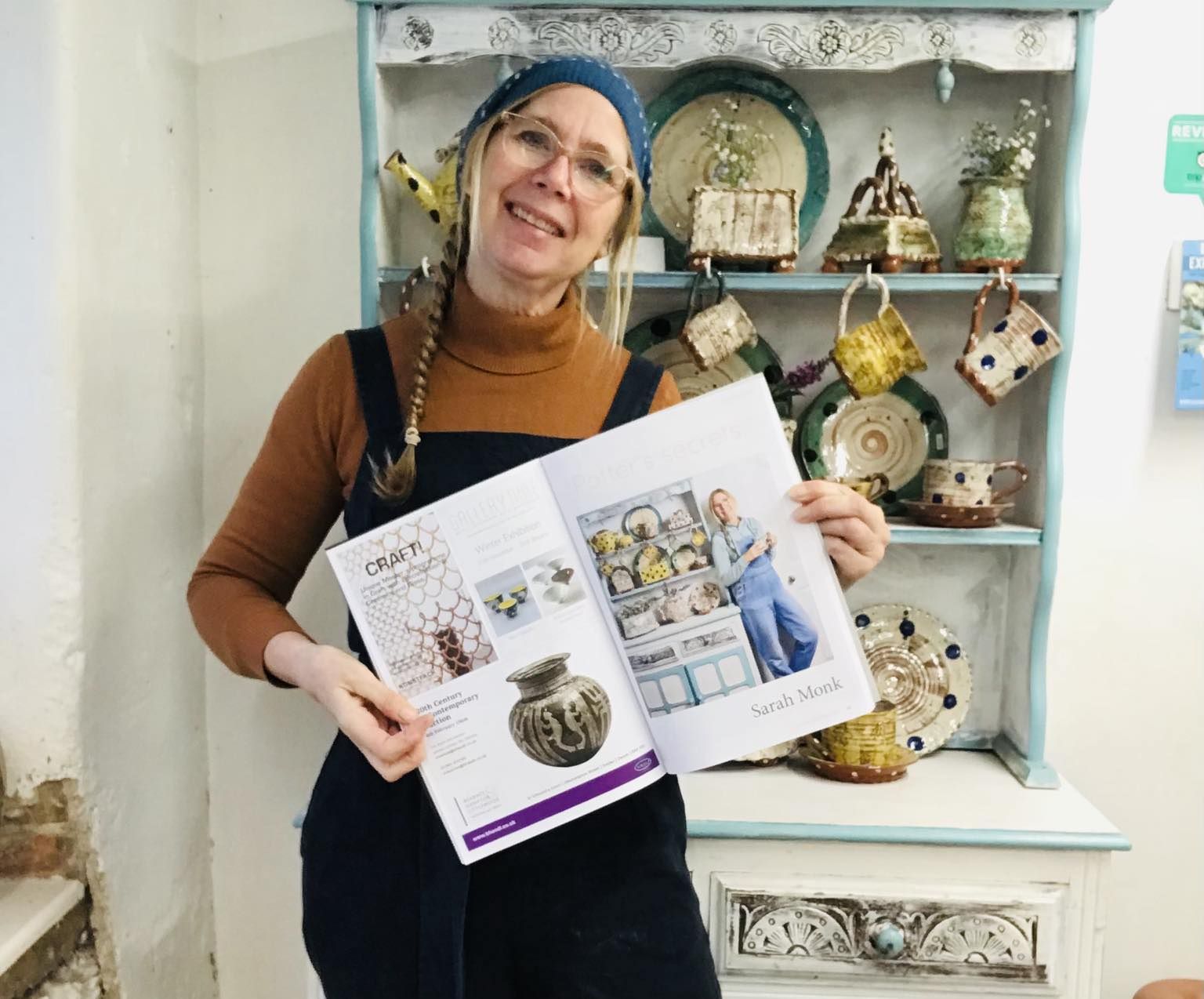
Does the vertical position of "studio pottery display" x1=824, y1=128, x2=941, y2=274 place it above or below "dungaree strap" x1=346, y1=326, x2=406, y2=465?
above

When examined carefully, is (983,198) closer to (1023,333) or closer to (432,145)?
(1023,333)

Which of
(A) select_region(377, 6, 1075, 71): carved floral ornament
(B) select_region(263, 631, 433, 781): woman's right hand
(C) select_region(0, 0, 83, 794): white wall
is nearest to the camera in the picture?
(B) select_region(263, 631, 433, 781): woman's right hand

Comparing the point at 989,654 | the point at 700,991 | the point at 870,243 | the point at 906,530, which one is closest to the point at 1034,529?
the point at 906,530

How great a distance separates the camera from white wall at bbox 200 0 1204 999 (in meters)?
1.52

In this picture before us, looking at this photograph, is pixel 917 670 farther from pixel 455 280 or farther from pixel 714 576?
pixel 455 280

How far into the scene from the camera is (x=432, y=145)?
155 centimetres

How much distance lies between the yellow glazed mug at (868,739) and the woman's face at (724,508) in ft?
2.16

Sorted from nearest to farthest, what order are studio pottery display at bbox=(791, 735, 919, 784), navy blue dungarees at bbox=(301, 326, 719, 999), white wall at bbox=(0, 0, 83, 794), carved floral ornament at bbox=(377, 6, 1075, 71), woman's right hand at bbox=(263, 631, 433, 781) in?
1. woman's right hand at bbox=(263, 631, 433, 781)
2. navy blue dungarees at bbox=(301, 326, 719, 999)
3. white wall at bbox=(0, 0, 83, 794)
4. carved floral ornament at bbox=(377, 6, 1075, 71)
5. studio pottery display at bbox=(791, 735, 919, 784)

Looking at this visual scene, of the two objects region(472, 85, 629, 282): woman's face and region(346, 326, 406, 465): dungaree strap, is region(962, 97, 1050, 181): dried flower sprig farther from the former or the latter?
region(346, 326, 406, 465): dungaree strap

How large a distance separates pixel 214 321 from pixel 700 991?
1218 millimetres

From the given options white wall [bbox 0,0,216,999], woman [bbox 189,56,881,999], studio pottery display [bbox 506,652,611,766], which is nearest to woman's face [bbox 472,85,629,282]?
woman [bbox 189,56,881,999]

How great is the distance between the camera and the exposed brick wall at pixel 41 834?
48.5 inches

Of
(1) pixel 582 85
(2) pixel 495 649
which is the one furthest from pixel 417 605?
(1) pixel 582 85

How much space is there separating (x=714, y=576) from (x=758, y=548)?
48mm
